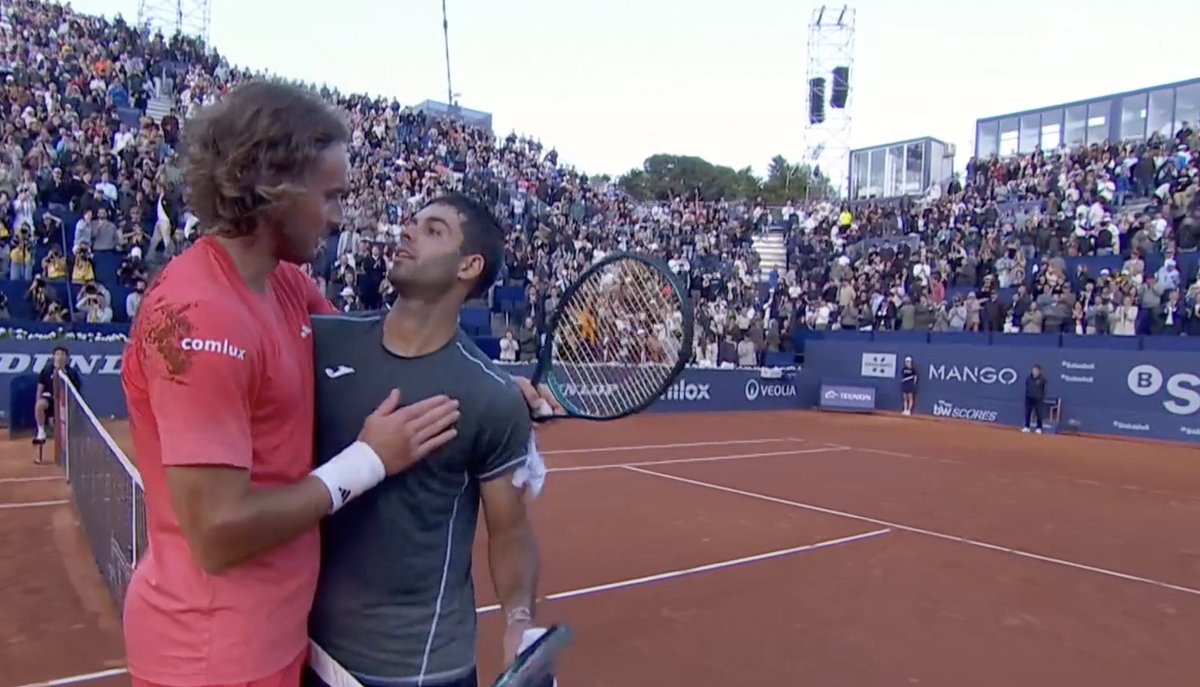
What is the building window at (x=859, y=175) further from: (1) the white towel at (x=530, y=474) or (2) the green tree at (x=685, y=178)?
(1) the white towel at (x=530, y=474)

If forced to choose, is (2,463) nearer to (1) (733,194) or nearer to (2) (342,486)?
(2) (342,486)

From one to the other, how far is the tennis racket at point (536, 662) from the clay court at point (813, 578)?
113 inches

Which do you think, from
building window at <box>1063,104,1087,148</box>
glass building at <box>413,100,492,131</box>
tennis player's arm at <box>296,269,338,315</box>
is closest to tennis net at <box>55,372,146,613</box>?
tennis player's arm at <box>296,269,338,315</box>

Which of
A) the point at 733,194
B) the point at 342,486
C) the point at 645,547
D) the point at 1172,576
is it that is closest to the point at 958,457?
the point at 1172,576

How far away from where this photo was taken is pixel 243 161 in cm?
176

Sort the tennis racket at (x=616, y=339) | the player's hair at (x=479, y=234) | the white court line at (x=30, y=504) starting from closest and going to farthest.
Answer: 1. the player's hair at (x=479, y=234)
2. the tennis racket at (x=616, y=339)
3. the white court line at (x=30, y=504)

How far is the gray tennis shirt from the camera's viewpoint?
6.79 feet

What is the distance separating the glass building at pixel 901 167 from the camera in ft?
129

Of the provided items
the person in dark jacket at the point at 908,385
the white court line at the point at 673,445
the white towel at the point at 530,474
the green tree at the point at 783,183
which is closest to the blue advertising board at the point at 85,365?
the white court line at the point at 673,445

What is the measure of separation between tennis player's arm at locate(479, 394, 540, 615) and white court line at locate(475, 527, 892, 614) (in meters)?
3.27

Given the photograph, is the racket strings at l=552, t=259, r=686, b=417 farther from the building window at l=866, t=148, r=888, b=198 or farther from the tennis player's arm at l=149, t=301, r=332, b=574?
the building window at l=866, t=148, r=888, b=198

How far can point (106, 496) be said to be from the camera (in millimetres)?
6094

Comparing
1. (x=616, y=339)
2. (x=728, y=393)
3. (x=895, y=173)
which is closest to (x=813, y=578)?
(x=616, y=339)

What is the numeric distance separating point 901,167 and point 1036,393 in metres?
23.4
